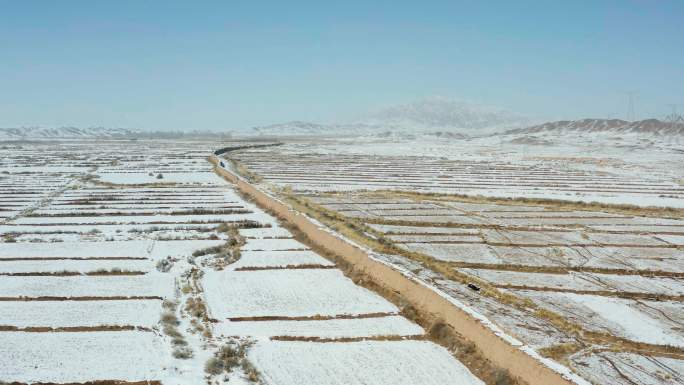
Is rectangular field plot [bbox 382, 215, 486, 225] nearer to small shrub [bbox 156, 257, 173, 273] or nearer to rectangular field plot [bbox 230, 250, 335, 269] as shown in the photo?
rectangular field plot [bbox 230, 250, 335, 269]

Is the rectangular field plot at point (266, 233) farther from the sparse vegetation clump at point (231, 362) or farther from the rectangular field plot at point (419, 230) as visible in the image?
the sparse vegetation clump at point (231, 362)

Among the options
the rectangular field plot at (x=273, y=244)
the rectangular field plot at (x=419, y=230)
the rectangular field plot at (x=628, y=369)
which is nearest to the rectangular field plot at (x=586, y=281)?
the rectangular field plot at (x=628, y=369)

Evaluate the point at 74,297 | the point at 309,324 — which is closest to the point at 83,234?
the point at 74,297

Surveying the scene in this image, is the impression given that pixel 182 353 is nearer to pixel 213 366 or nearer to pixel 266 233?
pixel 213 366

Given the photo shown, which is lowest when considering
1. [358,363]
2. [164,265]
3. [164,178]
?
[358,363]

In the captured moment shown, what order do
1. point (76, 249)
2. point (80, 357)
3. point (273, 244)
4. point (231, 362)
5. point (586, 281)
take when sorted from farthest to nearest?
point (273, 244) < point (76, 249) < point (586, 281) < point (80, 357) < point (231, 362)

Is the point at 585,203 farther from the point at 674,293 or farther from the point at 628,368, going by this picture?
the point at 628,368

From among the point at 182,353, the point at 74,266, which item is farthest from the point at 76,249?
the point at 182,353
